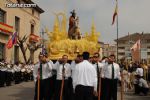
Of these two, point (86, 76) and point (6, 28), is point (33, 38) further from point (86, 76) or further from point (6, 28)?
point (86, 76)

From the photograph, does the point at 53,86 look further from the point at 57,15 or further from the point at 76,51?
the point at 57,15

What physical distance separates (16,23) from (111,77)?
108 feet

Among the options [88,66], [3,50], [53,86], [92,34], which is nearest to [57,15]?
[92,34]

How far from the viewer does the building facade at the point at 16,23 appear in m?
39.6

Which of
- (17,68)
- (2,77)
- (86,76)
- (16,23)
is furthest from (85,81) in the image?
(16,23)

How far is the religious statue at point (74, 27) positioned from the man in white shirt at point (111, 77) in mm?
7170

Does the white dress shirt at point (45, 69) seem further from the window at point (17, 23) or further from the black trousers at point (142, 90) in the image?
the window at point (17, 23)

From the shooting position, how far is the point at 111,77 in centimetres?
1317

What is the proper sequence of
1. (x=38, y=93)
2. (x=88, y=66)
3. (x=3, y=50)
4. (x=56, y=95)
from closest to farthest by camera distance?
(x=88, y=66) < (x=38, y=93) < (x=56, y=95) < (x=3, y=50)

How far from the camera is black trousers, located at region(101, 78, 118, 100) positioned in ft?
43.3

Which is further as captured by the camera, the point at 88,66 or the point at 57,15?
the point at 57,15

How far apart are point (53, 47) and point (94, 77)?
374 inches

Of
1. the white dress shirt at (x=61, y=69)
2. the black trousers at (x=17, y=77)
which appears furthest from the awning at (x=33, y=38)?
the white dress shirt at (x=61, y=69)

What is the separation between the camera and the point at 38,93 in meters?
12.7
